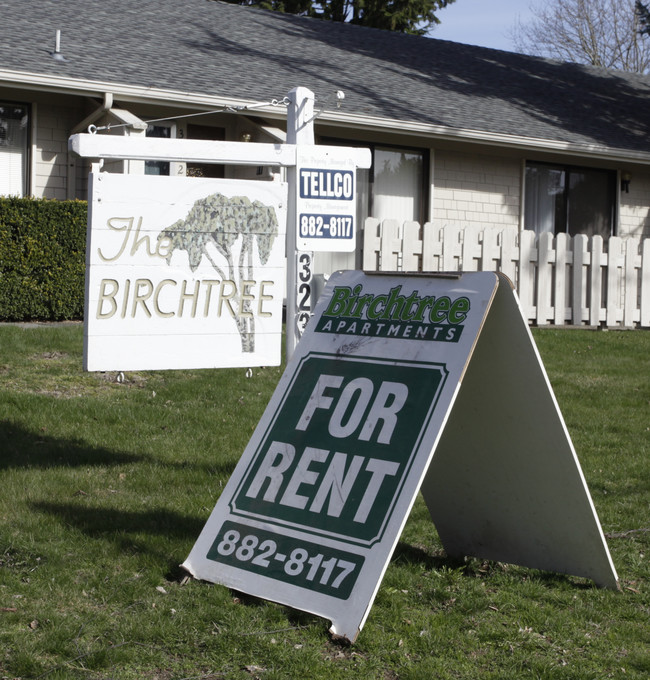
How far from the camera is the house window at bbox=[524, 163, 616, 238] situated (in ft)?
55.4

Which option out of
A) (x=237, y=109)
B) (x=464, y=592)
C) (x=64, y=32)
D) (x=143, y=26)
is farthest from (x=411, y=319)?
(x=143, y=26)

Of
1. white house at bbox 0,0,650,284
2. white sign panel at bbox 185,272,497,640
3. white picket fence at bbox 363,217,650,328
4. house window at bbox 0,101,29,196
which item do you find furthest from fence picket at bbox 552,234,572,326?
house window at bbox 0,101,29,196

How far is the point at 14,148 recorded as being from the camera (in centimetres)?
1286

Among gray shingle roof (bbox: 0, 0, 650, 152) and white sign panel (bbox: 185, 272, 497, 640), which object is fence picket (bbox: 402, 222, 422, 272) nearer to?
gray shingle roof (bbox: 0, 0, 650, 152)

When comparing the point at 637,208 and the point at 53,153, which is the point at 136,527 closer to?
the point at 53,153

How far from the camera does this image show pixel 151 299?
497cm

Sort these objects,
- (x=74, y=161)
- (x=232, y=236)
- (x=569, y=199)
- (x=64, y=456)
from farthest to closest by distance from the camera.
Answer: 1. (x=569, y=199)
2. (x=74, y=161)
3. (x=64, y=456)
4. (x=232, y=236)

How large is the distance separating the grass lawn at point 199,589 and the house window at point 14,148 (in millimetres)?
6372

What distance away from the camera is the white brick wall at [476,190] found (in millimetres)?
15680

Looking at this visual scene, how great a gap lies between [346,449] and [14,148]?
10.4 m

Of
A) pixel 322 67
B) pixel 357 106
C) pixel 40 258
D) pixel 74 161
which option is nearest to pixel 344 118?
pixel 357 106

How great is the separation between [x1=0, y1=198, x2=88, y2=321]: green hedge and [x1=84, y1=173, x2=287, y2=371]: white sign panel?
21.5ft

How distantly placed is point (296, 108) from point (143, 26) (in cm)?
1093

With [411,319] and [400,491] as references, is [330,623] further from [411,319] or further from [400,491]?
[411,319]
